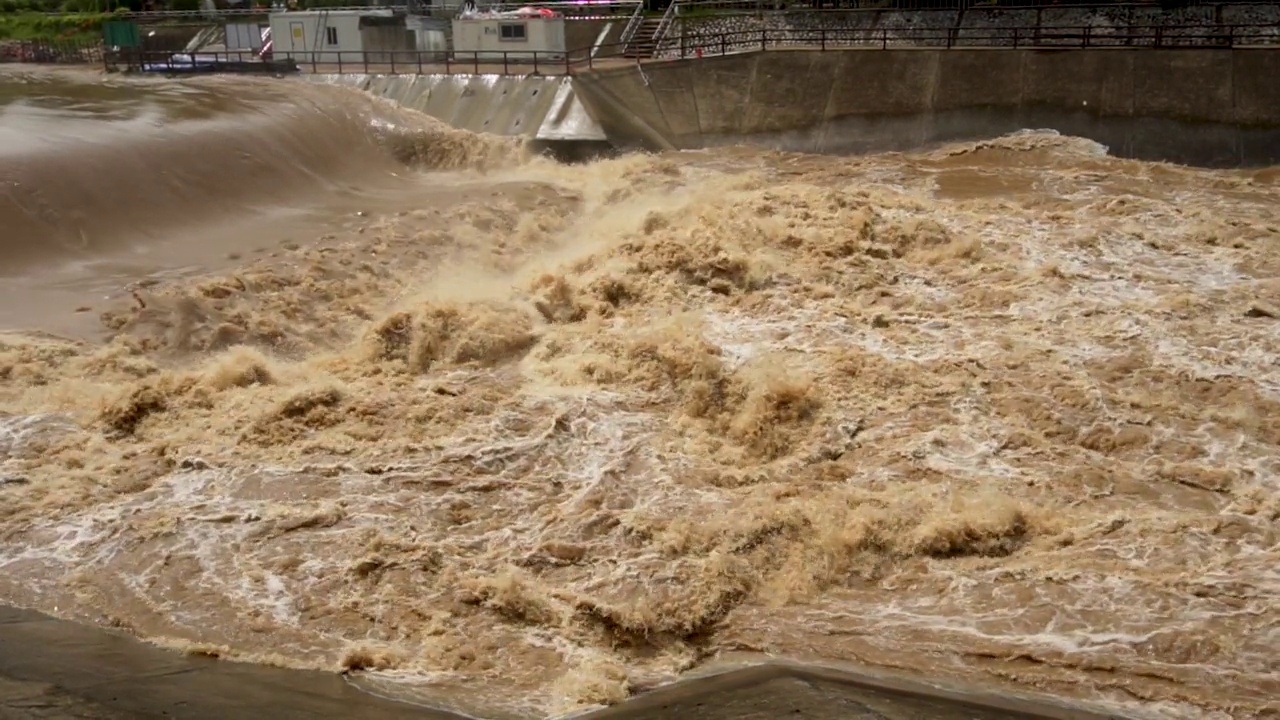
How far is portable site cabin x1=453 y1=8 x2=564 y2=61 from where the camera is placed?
1101 inches

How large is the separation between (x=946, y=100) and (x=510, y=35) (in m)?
11.1

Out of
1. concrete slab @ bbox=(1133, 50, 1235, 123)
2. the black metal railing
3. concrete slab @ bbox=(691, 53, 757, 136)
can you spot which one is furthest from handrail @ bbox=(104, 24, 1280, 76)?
the black metal railing

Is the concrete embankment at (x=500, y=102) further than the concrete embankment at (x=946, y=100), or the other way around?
the concrete embankment at (x=500, y=102)

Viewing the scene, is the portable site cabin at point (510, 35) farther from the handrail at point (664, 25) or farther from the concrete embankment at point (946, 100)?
the concrete embankment at point (946, 100)

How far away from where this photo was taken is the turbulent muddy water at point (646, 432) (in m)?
8.02

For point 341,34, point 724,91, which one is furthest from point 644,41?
point 341,34

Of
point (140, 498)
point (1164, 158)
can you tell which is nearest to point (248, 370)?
point (140, 498)

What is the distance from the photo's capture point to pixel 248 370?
490 inches

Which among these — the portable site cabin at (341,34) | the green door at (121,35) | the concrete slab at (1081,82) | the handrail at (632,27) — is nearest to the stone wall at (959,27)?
→ the concrete slab at (1081,82)

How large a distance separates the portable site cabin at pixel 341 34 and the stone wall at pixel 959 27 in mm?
8774

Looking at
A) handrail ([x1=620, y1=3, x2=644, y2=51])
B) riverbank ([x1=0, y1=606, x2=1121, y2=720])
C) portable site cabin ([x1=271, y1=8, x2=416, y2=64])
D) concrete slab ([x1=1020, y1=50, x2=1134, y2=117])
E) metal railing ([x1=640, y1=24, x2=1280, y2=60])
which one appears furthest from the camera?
portable site cabin ([x1=271, y1=8, x2=416, y2=64])

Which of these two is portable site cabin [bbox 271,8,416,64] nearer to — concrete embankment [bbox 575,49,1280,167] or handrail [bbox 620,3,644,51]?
handrail [bbox 620,3,644,51]

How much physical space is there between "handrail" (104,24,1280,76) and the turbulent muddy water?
20.8 feet

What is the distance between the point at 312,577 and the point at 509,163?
1643 cm
